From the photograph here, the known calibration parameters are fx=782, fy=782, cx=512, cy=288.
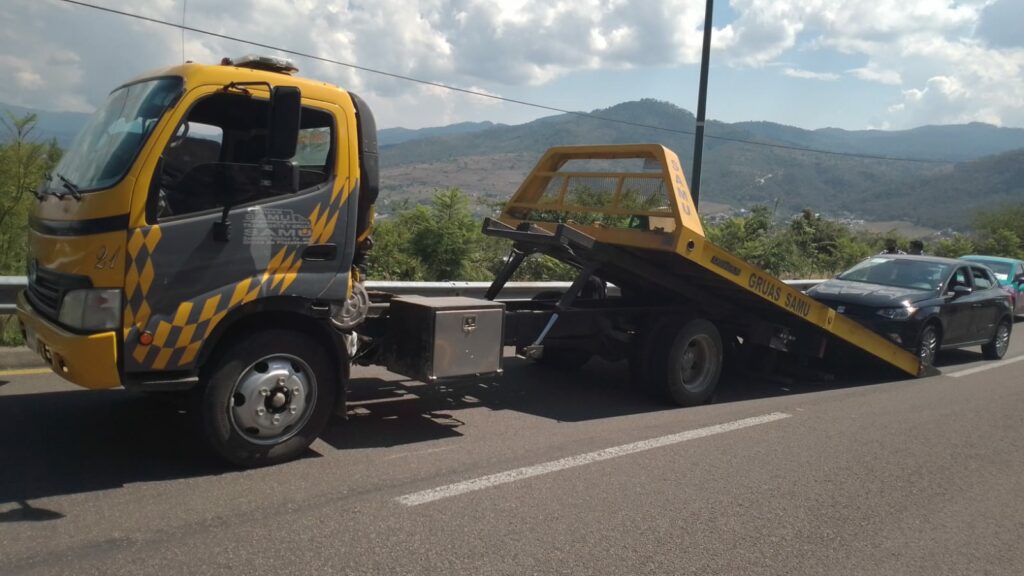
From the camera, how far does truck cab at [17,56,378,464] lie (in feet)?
14.4

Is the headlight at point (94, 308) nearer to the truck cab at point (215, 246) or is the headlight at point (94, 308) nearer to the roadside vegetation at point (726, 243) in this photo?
the truck cab at point (215, 246)

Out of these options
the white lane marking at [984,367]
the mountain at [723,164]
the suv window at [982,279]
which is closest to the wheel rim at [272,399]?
the white lane marking at [984,367]

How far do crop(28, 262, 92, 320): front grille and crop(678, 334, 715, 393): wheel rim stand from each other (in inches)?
216

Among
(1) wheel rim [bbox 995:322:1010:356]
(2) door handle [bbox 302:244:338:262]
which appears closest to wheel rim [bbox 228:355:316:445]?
(2) door handle [bbox 302:244:338:262]

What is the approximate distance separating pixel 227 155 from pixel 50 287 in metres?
1.32

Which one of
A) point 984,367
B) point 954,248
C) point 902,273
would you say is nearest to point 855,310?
point 902,273

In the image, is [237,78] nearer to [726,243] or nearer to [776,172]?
[726,243]

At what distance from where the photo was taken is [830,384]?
9.53 m

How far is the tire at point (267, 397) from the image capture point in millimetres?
4773

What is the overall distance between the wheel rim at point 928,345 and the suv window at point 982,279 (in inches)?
72.2

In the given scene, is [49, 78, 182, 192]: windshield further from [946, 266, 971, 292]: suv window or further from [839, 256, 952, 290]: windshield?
[946, 266, 971, 292]: suv window

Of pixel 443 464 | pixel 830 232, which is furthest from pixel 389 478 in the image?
pixel 830 232

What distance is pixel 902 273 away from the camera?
37.6ft

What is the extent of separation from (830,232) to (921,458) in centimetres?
2230
